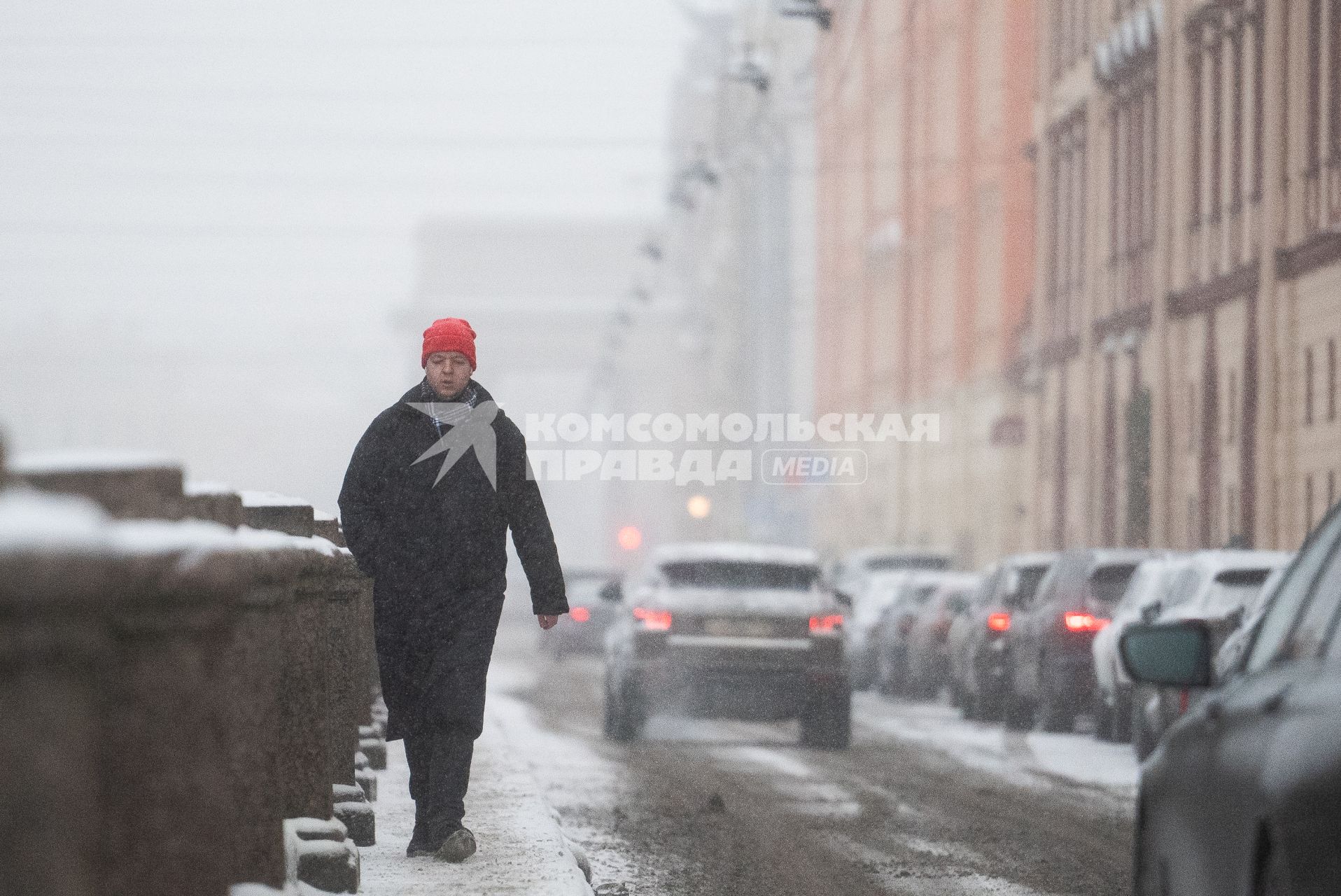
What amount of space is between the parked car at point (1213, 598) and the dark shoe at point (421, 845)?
7922 millimetres

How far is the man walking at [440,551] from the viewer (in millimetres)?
8734

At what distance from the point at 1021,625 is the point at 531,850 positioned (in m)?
14.8

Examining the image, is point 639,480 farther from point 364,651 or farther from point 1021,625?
point 364,651

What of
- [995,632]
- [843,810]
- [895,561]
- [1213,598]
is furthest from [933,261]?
[843,810]

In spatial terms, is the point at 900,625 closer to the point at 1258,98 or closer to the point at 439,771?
the point at 1258,98

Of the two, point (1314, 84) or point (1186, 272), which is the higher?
point (1314, 84)

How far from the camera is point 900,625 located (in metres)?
31.9

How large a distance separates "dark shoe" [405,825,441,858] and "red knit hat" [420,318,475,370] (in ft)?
5.01

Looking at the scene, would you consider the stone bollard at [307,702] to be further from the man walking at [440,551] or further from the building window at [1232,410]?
the building window at [1232,410]

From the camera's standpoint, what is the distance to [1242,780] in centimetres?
475

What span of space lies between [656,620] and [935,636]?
9.60 metres

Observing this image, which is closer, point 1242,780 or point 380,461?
point 1242,780

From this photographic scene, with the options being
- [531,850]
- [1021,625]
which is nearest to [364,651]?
[531,850]

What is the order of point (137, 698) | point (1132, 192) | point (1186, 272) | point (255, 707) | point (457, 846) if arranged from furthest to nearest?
point (1132, 192) < point (1186, 272) < point (457, 846) < point (255, 707) < point (137, 698)
